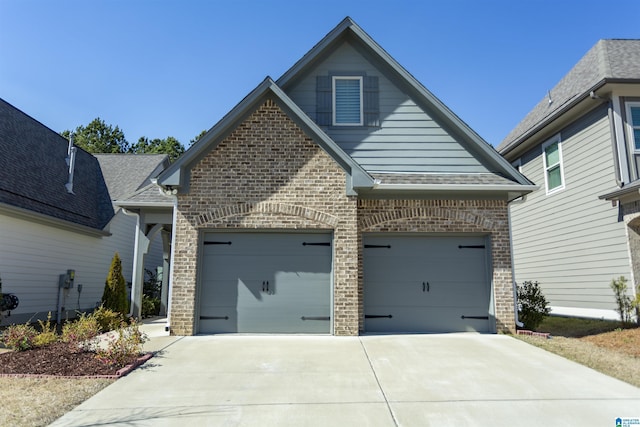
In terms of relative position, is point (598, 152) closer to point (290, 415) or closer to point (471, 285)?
point (471, 285)

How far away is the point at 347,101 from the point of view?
10555 millimetres

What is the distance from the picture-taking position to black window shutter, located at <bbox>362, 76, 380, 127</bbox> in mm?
10295

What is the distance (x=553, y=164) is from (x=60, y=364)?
539 inches

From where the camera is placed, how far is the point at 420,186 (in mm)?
8875

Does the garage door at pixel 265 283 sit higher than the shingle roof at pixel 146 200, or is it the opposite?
the shingle roof at pixel 146 200

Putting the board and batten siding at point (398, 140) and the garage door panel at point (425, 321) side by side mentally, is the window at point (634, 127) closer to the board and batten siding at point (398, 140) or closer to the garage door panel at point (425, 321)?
the board and batten siding at point (398, 140)

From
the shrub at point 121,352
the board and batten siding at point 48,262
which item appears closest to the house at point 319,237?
the shrub at point 121,352

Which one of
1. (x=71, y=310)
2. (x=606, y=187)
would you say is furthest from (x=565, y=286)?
(x=71, y=310)

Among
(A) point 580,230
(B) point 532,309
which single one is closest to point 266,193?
(B) point 532,309

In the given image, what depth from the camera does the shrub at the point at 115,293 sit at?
11.3m

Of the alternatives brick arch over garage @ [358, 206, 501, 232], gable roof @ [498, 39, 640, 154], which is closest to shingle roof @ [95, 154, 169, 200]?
brick arch over garage @ [358, 206, 501, 232]

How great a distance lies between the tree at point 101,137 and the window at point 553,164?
4234 cm

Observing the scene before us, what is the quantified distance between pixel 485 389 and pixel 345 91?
7736 millimetres

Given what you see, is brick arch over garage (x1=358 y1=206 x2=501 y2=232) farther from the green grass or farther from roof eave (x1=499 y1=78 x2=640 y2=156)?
roof eave (x1=499 y1=78 x2=640 y2=156)
